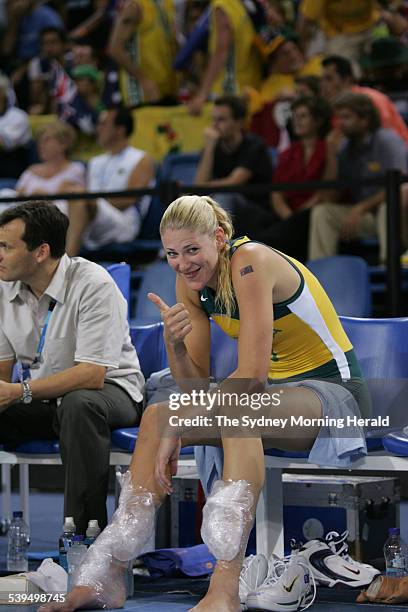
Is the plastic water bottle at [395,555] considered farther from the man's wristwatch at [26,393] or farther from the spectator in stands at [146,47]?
the spectator in stands at [146,47]

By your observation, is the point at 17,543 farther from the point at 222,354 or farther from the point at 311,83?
the point at 311,83

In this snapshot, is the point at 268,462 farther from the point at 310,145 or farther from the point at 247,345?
the point at 310,145

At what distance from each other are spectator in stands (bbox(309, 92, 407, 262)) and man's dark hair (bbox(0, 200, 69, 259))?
231cm

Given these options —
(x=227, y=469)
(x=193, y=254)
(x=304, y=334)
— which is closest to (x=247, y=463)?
(x=227, y=469)

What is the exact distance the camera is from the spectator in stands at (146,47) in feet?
29.0

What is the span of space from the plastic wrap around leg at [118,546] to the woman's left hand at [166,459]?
67mm

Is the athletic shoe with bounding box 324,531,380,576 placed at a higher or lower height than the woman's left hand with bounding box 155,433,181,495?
lower

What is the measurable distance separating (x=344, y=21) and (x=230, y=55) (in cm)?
80

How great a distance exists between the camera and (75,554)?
11.9 ft

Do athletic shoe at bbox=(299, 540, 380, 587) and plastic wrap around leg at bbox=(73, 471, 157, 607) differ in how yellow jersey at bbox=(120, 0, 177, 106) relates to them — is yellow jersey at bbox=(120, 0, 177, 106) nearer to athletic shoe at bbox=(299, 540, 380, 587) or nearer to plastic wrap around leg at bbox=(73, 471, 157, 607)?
athletic shoe at bbox=(299, 540, 380, 587)

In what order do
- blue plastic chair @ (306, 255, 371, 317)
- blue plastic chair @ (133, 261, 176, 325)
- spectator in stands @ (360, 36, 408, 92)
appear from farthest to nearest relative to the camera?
spectator in stands @ (360, 36, 408, 92) < blue plastic chair @ (133, 261, 176, 325) < blue plastic chair @ (306, 255, 371, 317)

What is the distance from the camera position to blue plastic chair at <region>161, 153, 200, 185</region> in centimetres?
757

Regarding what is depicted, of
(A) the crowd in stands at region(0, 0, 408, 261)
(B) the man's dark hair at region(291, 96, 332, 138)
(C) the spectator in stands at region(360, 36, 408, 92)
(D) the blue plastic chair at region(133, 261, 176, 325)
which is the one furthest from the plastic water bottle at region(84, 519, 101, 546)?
(C) the spectator in stands at region(360, 36, 408, 92)

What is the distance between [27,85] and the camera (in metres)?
9.65
